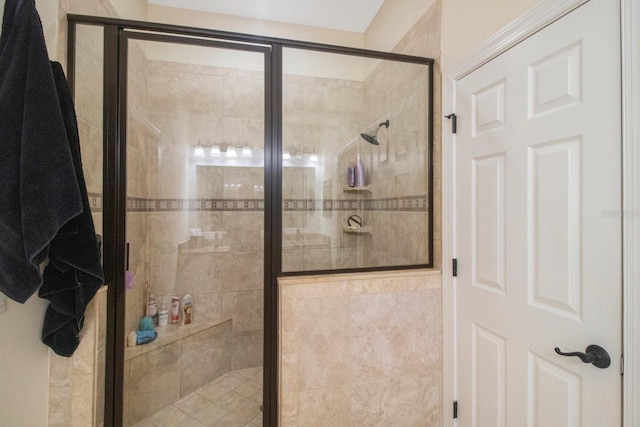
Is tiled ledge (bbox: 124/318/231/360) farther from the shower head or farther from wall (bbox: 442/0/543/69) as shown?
wall (bbox: 442/0/543/69)

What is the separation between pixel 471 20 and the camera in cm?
128

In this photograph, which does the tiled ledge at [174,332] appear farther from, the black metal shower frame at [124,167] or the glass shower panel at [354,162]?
the glass shower panel at [354,162]

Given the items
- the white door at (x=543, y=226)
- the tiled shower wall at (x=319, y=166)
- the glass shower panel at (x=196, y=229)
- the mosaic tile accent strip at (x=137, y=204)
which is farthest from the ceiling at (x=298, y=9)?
the mosaic tile accent strip at (x=137, y=204)

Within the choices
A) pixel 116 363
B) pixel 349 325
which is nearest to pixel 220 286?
pixel 116 363

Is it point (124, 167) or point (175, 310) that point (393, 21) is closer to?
point (124, 167)

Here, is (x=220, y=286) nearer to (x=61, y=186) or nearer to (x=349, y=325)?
(x=349, y=325)

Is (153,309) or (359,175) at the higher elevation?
(359,175)

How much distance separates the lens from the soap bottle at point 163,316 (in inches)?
71.5

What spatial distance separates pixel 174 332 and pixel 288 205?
122cm

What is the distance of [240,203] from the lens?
1953mm

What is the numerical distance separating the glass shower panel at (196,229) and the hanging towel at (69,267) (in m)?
0.30

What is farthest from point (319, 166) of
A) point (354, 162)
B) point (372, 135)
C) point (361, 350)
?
point (361, 350)

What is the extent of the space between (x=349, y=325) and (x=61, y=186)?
1.35 m

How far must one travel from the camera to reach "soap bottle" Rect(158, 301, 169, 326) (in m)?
1.82
